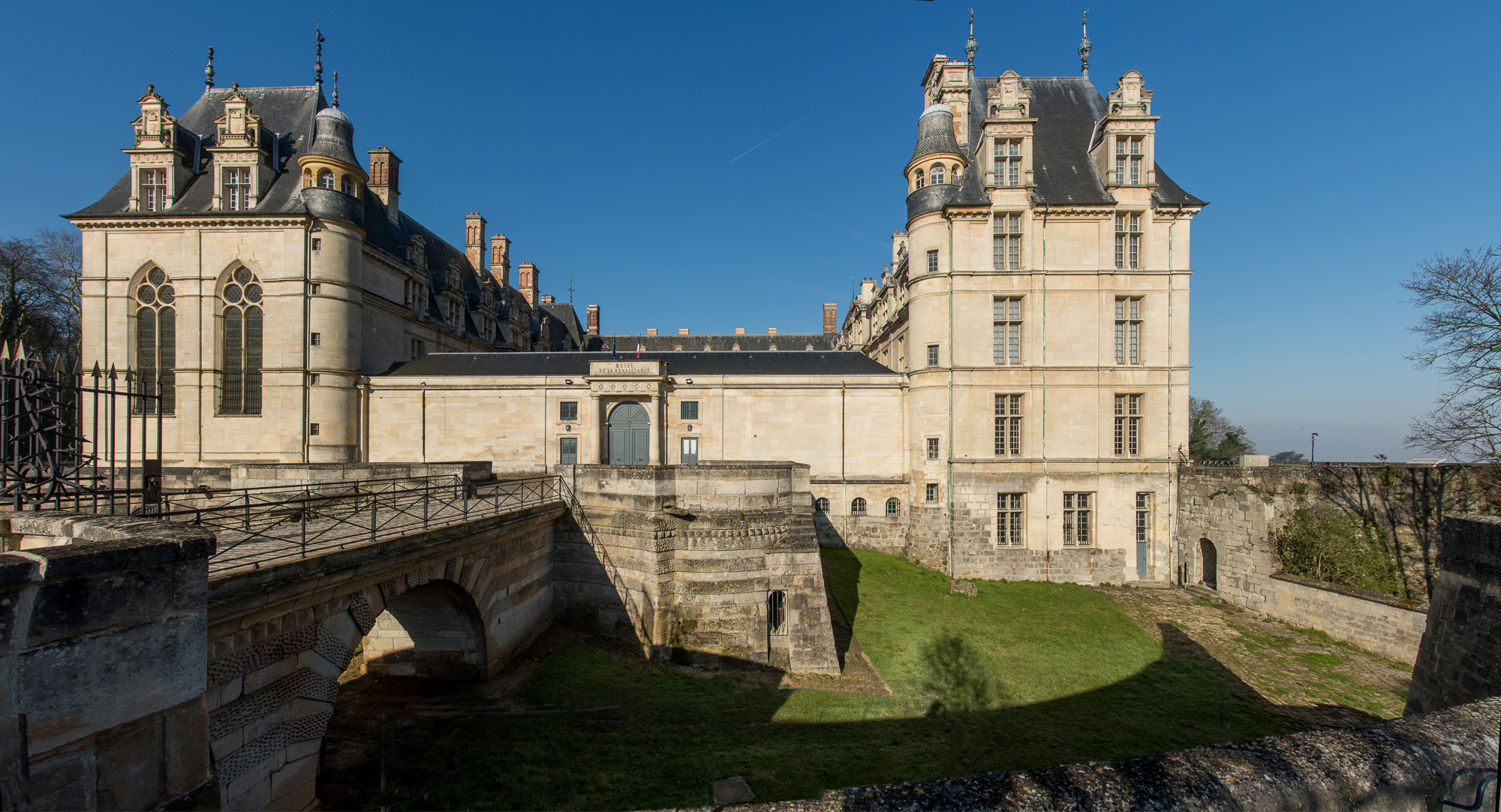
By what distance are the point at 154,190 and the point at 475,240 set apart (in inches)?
736

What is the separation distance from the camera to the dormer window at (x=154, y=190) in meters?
23.2

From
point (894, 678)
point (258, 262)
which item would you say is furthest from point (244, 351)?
point (894, 678)

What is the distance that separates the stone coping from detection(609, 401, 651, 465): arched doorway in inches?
912

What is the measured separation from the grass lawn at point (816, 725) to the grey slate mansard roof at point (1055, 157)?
16574mm

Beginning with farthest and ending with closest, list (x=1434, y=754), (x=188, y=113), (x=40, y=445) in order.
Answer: (x=188, y=113), (x=40, y=445), (x=1434, y=754)

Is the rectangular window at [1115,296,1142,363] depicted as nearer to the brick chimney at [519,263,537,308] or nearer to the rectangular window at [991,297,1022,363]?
the rectangular window at [991,297,1022,363]

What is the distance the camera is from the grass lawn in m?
9.06

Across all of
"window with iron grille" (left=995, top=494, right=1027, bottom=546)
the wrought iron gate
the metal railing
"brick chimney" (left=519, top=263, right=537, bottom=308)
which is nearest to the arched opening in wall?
the metal railing

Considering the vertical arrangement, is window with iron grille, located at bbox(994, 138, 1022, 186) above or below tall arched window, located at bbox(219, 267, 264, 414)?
above

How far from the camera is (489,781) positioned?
9.03 m

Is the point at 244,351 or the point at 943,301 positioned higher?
the point at 943,301

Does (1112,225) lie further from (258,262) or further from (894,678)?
(258,262)

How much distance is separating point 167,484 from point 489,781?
52.9 feet

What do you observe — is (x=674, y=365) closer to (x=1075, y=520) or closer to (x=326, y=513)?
(x=326, y=513)
